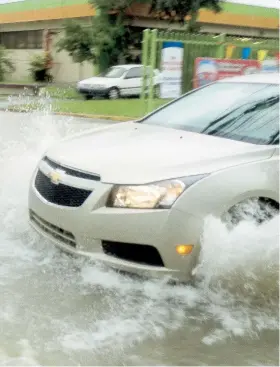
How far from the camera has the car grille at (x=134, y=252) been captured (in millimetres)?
3658

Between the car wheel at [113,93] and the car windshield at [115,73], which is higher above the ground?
the car windshield at [115,73]

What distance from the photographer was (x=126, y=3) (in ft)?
89.8

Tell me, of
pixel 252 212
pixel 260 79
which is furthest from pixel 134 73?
pixel 252 212

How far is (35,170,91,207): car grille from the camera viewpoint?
12.4ft

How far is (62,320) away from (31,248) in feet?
4.30

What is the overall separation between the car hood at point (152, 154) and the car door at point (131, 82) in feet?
63.3

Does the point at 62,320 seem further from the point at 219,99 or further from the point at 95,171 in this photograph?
the point at 219,99


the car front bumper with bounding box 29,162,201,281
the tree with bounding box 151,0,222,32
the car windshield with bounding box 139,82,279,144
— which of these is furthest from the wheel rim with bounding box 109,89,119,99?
the car front bumper with bounding box 29,162,201,281

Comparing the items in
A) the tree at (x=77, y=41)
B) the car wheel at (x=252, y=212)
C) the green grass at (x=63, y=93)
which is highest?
the car wheel at (x=252, y=212)

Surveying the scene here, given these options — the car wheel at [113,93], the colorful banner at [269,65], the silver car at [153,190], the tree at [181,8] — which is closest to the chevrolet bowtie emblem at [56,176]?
the silver car at [153,190]

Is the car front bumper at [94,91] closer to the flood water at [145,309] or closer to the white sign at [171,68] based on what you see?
the white sign at [171,68]

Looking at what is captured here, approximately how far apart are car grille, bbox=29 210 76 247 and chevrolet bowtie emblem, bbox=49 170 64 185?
1.04ft

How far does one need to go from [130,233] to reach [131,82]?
20448 millimetres

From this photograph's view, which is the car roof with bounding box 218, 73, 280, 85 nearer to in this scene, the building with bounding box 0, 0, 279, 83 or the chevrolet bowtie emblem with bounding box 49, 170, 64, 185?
the chevrolet bowtie emblem with bounding box 49, 170, 64, 185
